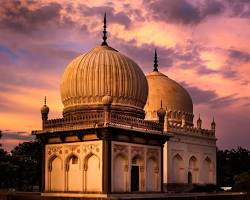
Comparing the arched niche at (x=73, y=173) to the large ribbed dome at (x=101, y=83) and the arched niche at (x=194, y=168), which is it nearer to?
the large ribbed dome at (x=101, y=83)

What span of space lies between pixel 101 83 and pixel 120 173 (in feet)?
15.5

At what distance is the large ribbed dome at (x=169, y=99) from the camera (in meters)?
42.2

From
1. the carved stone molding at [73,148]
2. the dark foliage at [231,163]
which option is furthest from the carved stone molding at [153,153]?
the dark foliage at [231,163]

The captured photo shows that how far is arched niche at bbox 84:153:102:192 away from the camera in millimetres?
23594

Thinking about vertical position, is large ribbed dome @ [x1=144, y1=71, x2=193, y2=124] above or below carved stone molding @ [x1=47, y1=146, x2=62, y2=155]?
above

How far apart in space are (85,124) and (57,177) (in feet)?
11.1

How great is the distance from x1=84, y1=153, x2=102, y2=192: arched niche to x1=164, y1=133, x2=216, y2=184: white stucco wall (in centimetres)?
1492

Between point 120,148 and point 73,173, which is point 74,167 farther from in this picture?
point 120,148

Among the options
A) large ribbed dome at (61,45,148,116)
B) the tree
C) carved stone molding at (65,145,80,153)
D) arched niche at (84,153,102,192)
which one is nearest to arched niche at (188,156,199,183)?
the tree

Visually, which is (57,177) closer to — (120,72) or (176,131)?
(120,72)

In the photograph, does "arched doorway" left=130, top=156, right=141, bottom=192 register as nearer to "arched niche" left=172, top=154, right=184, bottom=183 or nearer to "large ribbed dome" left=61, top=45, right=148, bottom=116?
"large ribbed dome" left=61, top=45, right=148, bottom=116

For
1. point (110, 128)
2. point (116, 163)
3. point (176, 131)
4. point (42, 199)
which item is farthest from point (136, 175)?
point (176, 131)

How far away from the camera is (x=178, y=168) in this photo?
39.9 m

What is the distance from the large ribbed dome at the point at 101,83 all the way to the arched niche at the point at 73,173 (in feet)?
8.93
